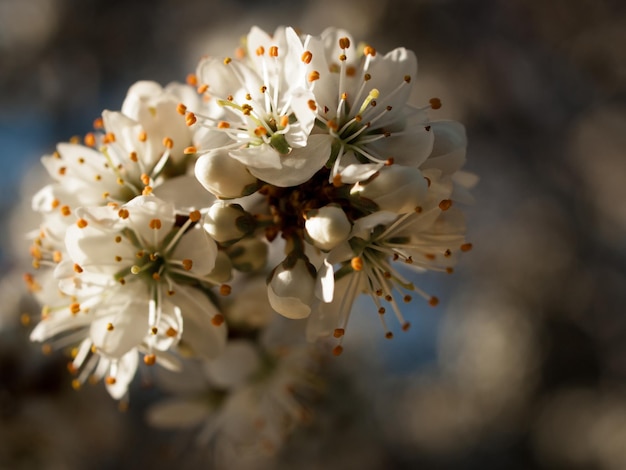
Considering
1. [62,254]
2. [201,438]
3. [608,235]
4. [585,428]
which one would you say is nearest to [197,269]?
[62,254]

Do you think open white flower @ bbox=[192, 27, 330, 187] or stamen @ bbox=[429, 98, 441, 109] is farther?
stamen @ bbox=[429, 98, 441, 109]

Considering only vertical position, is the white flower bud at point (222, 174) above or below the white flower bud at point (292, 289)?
above

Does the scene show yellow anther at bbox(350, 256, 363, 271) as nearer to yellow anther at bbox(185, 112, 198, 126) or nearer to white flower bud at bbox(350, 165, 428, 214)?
white flower bud at bbox(350, 165, 428, 214)

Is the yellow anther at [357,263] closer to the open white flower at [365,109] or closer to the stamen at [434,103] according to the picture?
the open white flower at [365,109]

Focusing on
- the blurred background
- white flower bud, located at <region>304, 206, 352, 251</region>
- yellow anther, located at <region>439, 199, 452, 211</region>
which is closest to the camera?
white flower bud, located at <region>304, 206, 352, 251</region>

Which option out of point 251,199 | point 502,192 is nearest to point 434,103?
point 251,199

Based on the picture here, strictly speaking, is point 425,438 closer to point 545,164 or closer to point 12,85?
point 545,164

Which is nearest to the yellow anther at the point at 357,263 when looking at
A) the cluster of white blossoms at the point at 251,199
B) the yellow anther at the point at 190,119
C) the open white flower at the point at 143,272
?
the cluster of white blossoms at the point at 251,199

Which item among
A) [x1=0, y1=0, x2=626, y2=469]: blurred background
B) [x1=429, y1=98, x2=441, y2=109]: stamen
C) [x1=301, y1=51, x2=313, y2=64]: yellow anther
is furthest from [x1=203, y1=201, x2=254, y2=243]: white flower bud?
[x1=0, y1=0, x2=626, y2=469]: blurred background
